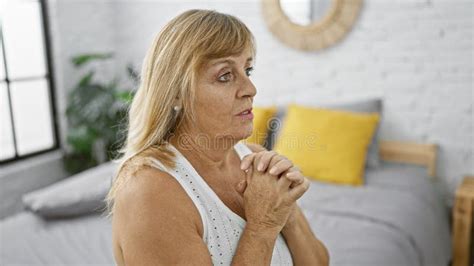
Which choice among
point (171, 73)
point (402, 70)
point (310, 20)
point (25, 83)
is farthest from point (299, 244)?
point (25, 83)

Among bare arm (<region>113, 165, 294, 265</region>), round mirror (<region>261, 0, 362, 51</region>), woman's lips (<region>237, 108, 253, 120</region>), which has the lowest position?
bare arm (<region>113, 165, 294, 265</region>)

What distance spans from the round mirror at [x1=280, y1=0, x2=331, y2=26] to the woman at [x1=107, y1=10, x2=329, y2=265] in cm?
192

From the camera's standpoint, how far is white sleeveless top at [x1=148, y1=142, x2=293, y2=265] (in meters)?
0.93

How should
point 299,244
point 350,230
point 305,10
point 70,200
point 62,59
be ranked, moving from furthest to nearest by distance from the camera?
point 62,59 < point 305,10 < point 70,200 < point 350,230 < point 299,244

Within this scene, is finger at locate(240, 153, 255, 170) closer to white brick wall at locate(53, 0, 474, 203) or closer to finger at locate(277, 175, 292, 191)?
finger at locate(277, 175, 292, 191)

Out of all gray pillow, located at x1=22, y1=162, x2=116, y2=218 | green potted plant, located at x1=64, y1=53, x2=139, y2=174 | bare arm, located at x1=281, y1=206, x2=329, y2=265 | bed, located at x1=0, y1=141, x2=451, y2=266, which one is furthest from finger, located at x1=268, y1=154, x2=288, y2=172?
green potted plant, located at x1=64, y1=53, x2=139, y2=174

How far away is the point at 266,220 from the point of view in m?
0.94

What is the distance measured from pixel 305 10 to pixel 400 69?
2.08ft

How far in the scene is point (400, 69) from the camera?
8.77ft

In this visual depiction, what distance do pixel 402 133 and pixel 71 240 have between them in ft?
6.02

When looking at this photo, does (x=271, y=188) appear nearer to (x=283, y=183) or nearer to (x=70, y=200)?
(x=283, y=183)

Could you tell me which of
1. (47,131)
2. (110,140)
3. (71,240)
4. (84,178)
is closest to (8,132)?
(47,131)

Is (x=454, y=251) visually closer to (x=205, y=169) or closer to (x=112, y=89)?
(x=205, y=169)

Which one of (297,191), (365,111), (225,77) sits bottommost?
(365,111)
